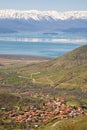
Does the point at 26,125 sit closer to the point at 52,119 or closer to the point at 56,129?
the point at 52,119

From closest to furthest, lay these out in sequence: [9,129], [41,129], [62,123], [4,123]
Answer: [62,123]
[41,129]
[9,129]
[4,123]

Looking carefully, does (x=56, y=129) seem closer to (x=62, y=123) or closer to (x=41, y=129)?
(x=62, y=123)

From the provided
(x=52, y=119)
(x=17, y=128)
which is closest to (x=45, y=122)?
(x=52, y=119)

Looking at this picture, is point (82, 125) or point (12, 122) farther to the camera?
point (12, 122)

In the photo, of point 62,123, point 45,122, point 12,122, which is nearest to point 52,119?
point 45,122

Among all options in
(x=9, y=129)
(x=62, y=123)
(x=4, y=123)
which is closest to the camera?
(x=62, y=123)

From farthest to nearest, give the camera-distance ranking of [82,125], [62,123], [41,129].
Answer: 1. [41,129]
2. [62,123]
3. [82,125]

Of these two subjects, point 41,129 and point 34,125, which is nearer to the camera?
point 41,129

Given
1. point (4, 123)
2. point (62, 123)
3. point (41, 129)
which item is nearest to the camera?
point (62, 123)
